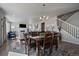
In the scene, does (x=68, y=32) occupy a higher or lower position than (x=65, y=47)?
higher

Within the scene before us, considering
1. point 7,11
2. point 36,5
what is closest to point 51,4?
point 36,5

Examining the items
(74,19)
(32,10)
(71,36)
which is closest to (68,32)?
(71,36)

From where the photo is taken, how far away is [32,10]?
2.74 m

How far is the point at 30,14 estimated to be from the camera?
279 cm

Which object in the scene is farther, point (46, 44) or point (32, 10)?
point (46, 44)

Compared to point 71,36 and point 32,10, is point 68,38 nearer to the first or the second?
point 71,36

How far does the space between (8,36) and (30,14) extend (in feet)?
2.16

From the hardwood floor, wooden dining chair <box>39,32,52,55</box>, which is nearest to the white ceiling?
wooden dining chair <box>39,32,52,55</box>

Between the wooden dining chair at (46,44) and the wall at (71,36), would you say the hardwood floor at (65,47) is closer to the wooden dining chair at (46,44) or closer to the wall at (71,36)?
the wall at (71,36)

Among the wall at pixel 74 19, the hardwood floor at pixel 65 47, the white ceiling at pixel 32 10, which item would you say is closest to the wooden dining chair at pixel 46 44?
the hardwood floor at pixel 65 47

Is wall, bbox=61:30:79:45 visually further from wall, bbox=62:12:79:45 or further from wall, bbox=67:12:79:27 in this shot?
wall, bbox=67:12:79:27

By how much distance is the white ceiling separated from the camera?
8.41 ft

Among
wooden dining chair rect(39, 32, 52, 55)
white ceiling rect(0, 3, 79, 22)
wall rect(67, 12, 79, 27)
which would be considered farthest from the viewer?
wooden dining chair rect(39, 32, 52, 55)

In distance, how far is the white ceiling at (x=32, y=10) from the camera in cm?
256
